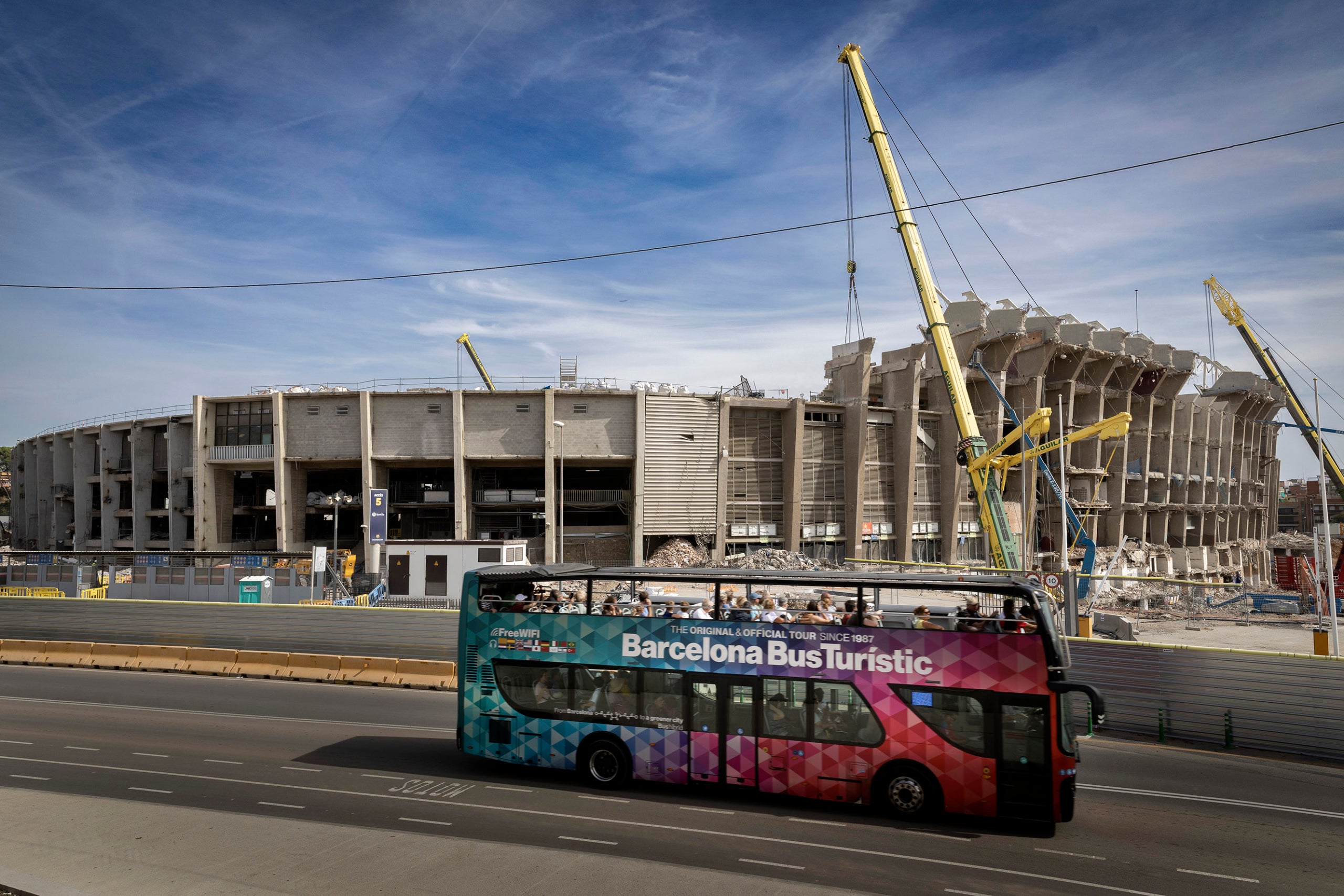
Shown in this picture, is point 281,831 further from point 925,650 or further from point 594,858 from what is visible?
point 925,650

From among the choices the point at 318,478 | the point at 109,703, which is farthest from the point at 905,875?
the point at 318,478

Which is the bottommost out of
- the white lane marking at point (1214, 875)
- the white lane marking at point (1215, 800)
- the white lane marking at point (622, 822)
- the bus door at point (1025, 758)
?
the white lane marking at point (1215, 800)

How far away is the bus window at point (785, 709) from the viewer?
11156 millimetres

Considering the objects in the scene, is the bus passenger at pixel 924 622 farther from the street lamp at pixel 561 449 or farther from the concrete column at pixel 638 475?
the concrete column at pixel 638 475

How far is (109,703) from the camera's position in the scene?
19.2m

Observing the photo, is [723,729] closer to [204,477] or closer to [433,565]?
[433,565]

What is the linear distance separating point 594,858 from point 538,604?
422cm

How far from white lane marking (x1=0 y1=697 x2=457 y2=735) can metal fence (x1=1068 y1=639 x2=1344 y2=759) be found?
44.1 ft

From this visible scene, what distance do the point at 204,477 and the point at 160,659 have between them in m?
36.1

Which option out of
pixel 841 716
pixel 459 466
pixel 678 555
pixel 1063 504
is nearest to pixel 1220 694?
pixel 841 716

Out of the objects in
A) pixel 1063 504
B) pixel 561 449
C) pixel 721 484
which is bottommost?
pixel 1063 504

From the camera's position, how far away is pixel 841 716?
35.9ft

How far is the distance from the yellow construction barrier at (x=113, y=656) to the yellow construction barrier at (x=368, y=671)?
7.41m

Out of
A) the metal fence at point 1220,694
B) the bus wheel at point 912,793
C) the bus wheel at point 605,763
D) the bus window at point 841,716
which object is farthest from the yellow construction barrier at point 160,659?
the metal fence at point 1220,694
